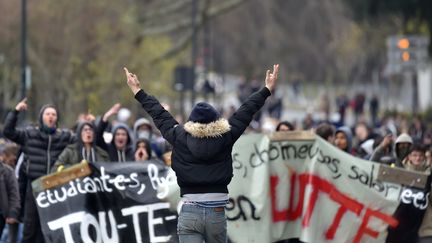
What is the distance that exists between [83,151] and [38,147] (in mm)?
462

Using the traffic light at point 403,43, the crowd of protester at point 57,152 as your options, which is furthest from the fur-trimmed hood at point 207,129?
the traffic light at point 403,43

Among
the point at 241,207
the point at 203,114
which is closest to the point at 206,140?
the point at 203,114

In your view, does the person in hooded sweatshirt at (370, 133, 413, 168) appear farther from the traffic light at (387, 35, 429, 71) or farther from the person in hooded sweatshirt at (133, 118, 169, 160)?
the traffic light at (387, 35, 429, 71)

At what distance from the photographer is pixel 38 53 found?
3462 cm

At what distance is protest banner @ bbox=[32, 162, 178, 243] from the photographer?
12.0m

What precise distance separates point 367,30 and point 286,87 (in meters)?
21.2

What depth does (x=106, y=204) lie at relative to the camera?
12.2 m

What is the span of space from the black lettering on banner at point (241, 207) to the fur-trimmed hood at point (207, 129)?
3.10 m

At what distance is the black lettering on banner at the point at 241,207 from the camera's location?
40.0 feet

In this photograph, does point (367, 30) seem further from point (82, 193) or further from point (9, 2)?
point (82, 193)

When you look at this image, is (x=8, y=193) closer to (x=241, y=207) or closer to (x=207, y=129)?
(x=241, y=207)

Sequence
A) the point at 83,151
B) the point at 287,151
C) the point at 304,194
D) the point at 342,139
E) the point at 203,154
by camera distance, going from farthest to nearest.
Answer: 1. the point at 342,139
2. the point at 83,151
3. the point at 287,151
4. the point at 304,194
5. the point at 203,154

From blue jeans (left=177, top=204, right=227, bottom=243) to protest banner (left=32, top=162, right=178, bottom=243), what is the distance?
2929 millimetres

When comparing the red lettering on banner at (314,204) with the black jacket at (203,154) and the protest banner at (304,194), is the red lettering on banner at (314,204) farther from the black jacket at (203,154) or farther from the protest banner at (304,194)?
the black jacket at (203,154)
